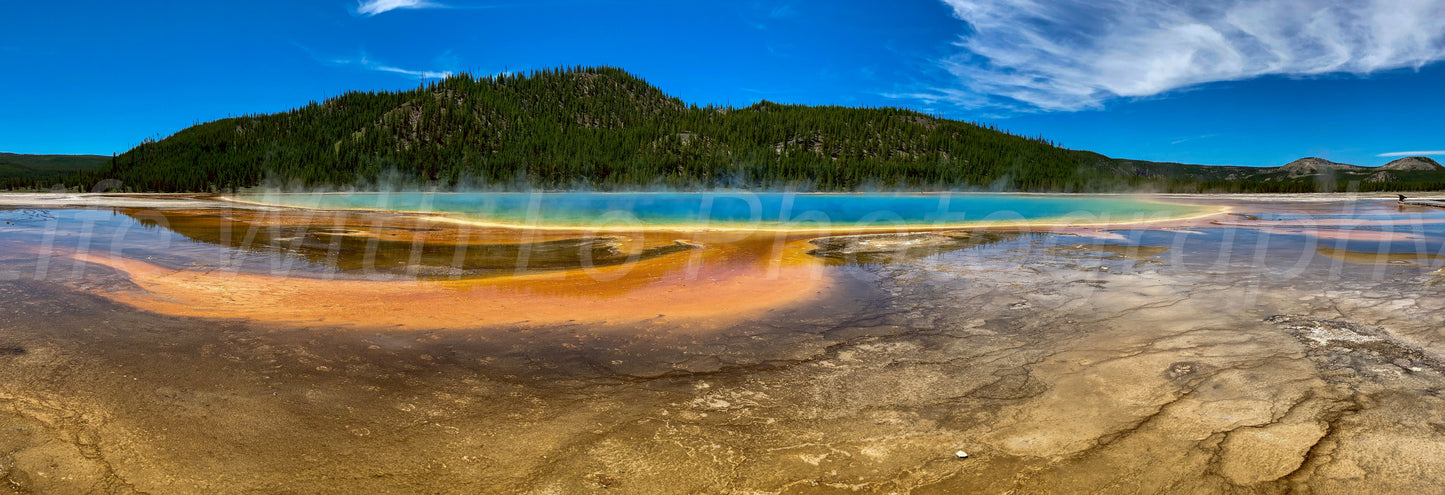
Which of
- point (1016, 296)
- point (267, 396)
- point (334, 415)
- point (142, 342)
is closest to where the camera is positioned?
point (334, 415)

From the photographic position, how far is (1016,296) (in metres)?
8.41

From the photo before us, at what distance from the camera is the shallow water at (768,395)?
344 centimetres

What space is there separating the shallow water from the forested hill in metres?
93.9

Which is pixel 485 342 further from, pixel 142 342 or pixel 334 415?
pixel 142 342

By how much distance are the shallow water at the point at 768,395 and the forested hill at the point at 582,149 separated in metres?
93.9

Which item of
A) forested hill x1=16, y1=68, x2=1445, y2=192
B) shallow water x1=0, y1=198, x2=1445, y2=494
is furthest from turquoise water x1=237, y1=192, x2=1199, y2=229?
forested hill x1=16, y1=68, x2=1445, y2=192

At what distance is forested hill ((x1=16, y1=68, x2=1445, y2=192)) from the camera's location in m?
100

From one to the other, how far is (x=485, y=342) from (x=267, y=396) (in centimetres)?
186

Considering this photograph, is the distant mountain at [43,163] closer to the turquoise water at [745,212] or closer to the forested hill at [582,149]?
the forested hill at [582,149]

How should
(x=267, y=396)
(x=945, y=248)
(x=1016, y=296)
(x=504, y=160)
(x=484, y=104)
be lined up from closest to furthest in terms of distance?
(x=267, y=396) → (x=1016, y=296) → (x=945, y=248) → (x=504, y=160) → (x=484, y=104)

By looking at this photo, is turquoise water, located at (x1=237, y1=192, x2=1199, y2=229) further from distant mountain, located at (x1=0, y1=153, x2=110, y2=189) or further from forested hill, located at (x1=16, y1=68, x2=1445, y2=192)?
distant mountain, located at (x1=0, y1=153, x2=110, y2=189)

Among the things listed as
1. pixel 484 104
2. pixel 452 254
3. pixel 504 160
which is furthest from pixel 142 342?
pixel 484 104

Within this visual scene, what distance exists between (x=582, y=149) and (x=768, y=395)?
127572 millimetres

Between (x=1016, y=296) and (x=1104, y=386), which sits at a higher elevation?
(x=1016, y=296)
